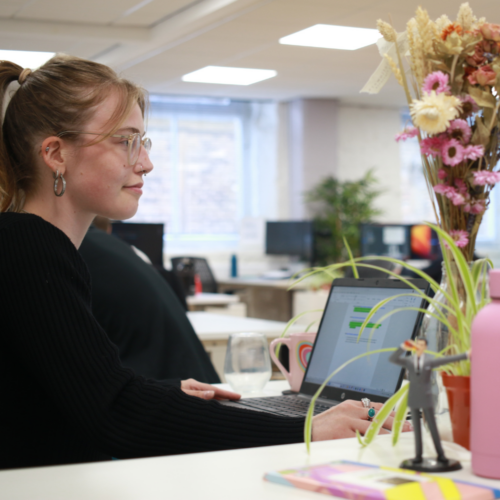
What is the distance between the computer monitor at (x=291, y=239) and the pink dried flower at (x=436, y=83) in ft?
23.0

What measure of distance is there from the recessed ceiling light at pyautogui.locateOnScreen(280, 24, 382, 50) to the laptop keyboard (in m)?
4.48

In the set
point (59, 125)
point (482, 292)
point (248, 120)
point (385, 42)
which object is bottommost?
point (482, 292)

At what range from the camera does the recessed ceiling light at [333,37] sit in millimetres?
5590

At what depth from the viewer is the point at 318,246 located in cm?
808

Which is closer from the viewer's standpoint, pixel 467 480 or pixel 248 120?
pixel 467 480

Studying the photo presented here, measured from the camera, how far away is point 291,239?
8.02 metres

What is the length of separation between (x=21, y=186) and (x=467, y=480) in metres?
0.96

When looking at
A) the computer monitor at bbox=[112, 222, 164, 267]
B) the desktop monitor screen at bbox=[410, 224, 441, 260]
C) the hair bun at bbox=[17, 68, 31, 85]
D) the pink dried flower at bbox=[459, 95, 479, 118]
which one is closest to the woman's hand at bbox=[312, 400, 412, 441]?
the pink dried flower at bbox=[459, 95, 479, 118]

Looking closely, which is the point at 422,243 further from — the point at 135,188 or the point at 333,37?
the point at 135,188

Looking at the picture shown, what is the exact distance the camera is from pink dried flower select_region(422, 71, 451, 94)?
0.92 m

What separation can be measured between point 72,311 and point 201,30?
4817 mm

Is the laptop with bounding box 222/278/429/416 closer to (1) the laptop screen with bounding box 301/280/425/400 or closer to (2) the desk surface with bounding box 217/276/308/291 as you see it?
(1) the laptop screen with bounding box 301/280/425/400

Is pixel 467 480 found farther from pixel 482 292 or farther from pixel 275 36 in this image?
pixel 275 36

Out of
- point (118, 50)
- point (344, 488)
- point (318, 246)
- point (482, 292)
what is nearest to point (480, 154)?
point (482, 292)
